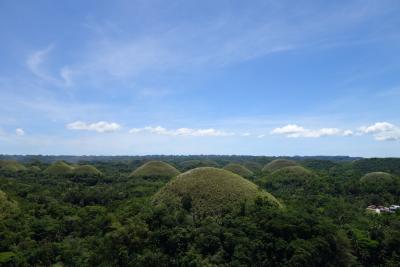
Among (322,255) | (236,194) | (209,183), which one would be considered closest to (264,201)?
(236,194)

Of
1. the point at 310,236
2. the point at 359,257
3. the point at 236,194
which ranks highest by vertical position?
the point at 236,194

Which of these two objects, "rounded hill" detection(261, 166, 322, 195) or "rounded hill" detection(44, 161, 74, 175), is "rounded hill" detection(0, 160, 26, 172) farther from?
"rounded hill" detection(261, 166, 322, 195)

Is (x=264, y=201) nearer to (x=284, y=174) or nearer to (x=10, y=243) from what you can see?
(x=10, y=243)

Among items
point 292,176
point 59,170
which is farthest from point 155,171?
point 292,176

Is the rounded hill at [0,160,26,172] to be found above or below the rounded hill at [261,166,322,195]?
above

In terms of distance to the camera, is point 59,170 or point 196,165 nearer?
point 59,170

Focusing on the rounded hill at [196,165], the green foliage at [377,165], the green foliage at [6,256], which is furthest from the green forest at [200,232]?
the green foliage at [377,165]

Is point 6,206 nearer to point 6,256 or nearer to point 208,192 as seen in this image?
point 6,256

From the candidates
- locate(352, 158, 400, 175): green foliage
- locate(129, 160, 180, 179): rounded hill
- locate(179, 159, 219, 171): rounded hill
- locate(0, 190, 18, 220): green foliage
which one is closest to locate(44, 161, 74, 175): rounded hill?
locate(129, 160, 180, 179): rounded hill

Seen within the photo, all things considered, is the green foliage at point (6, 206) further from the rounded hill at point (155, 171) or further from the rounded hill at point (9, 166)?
the rounded hill at point (9, 166)
